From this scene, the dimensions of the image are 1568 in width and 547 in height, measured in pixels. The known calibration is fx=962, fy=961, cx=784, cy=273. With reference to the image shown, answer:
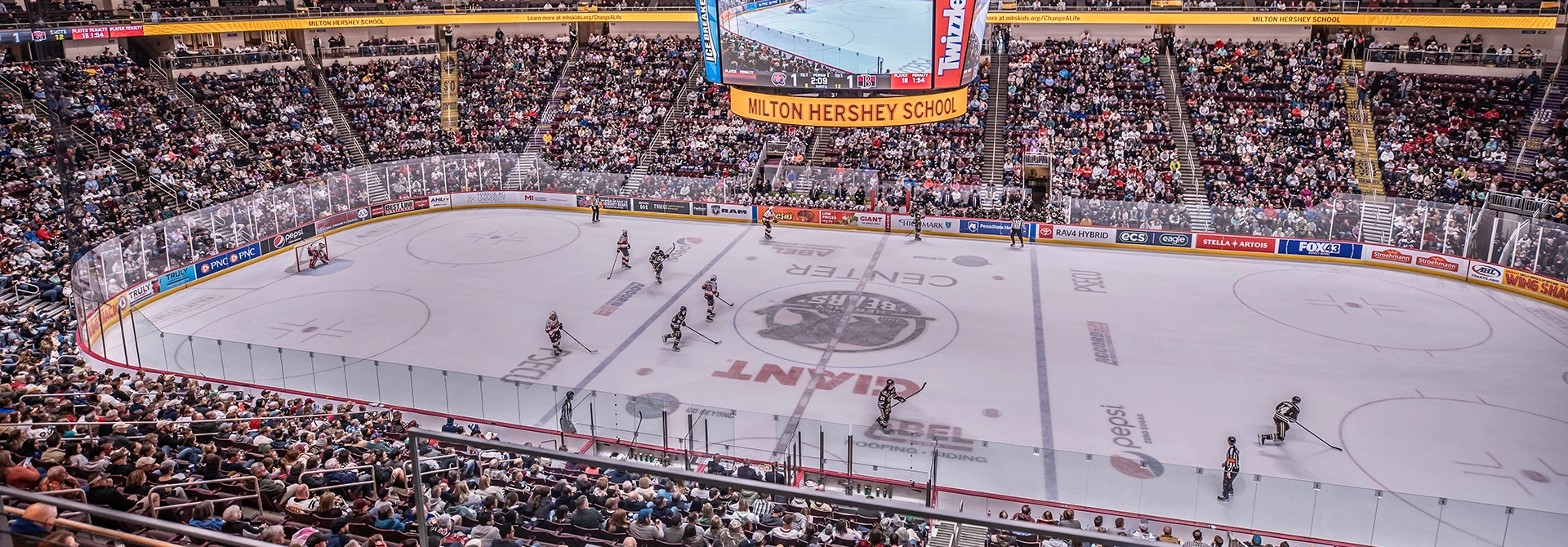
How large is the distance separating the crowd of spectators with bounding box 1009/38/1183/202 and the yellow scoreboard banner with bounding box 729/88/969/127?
39.4ft

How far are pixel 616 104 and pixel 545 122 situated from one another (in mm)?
3424

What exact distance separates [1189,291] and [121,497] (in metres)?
26.1

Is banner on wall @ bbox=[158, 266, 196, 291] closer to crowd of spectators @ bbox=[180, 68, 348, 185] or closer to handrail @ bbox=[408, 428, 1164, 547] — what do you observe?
crowd of spectators @ bbox=[180, 68, 348, 185]

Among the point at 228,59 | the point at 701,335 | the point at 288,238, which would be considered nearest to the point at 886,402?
the point at 701,335

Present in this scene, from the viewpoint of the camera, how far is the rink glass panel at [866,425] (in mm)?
13406

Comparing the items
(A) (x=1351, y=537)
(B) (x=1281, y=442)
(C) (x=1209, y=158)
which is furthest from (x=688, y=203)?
(A) (x=1351, y=537)

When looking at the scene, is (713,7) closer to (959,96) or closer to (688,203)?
(959,96)

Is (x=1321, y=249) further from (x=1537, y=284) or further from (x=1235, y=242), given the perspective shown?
(x=1537, y=284)

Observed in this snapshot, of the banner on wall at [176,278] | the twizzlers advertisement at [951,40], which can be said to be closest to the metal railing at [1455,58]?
the twizzlers advertisement at [951,40]

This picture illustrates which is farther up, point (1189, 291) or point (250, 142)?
point (250, 142)

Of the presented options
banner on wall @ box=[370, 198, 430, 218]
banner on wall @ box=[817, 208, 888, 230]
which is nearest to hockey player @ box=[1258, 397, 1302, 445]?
banner on wall @ box=[817, 208, 888, 230]

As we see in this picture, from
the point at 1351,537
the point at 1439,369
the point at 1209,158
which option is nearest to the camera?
the point at 1351,537

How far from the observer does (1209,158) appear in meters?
36.6

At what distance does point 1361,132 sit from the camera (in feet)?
123
